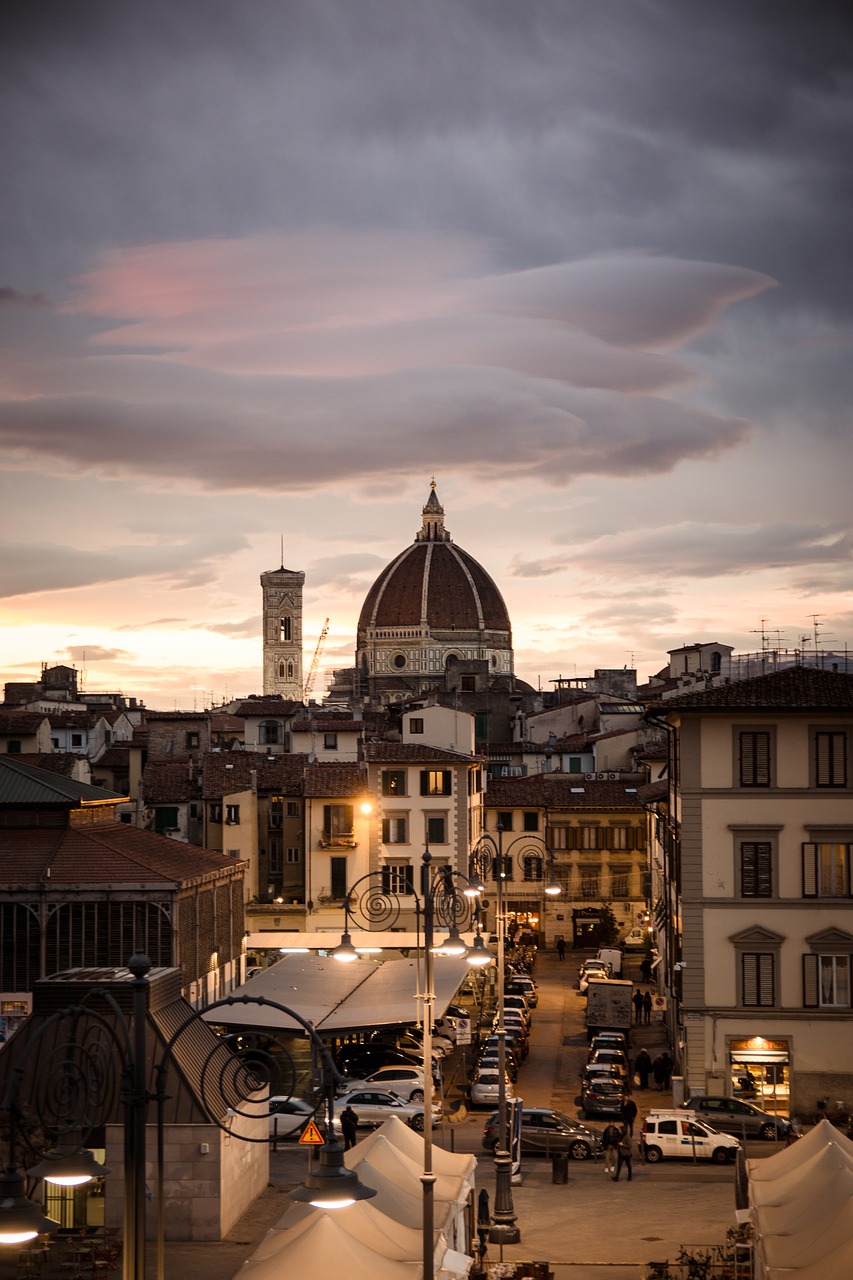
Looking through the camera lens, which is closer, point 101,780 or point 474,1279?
point 474,1279

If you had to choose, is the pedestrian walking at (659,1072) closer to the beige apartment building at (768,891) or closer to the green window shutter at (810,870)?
the beige apartment building at (768,891)

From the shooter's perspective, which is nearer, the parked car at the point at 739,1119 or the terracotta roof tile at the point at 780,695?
the parked car at the point at 739,1119

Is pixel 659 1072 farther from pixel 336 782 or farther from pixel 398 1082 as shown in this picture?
pixel 336 782

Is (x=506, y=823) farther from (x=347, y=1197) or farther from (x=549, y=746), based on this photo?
(x=347, y=1197)

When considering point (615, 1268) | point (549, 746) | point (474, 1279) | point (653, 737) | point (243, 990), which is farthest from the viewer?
point (549, 746)

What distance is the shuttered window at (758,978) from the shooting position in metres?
40.3

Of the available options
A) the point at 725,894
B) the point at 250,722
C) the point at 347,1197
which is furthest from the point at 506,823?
the point at 347,1197

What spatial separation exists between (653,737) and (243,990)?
49.7 meters

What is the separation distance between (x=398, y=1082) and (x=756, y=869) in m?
9.45

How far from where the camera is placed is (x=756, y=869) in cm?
4078

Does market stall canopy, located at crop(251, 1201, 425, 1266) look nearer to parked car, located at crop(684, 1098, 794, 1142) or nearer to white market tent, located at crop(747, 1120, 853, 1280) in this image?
white market tent, located at crop(747, 1120, 853, 1280)

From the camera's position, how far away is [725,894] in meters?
40.7

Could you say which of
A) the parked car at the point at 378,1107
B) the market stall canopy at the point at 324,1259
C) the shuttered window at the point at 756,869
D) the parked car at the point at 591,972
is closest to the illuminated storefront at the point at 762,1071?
the shuttered window at the point at 756,869

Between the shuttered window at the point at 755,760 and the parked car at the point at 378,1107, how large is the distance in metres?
10.5
